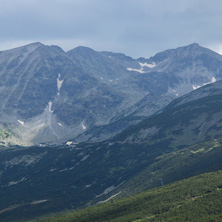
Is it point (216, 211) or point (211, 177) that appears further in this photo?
point (211, 177)

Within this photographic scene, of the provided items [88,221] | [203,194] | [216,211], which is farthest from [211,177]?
[88,221]

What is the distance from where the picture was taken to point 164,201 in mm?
158000

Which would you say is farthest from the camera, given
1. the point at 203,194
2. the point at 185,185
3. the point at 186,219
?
the point at 185,185

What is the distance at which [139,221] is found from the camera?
13512cm

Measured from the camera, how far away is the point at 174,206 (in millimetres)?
145375

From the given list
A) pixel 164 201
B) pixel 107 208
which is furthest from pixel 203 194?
pixel 107 208

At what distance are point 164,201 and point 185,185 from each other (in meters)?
24.1

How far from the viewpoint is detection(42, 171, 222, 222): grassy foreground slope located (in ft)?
417

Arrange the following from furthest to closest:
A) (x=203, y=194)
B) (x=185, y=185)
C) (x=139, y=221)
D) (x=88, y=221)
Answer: (x=185, y=185), (x=88, y=221), (x=203, y=194), (x=139, y=221)

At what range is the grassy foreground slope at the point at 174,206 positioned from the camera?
127062 mm

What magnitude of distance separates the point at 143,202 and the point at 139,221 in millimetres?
33894

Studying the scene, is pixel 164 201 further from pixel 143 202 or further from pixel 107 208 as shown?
pixel 107 208

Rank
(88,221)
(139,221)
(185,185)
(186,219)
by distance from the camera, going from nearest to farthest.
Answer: (186,219) → (139,221) → (88,221) → (185,185)

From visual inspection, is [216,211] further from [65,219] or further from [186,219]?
[65,219]
